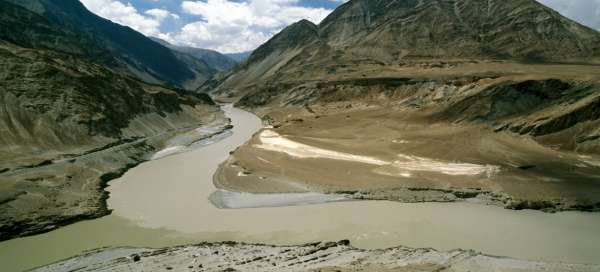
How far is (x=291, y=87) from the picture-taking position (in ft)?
406

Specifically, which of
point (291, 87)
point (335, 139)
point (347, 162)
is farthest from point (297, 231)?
point (291, 87)

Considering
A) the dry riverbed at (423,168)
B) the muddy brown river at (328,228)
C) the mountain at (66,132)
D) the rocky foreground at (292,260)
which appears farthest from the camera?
the dry riverbed at (423,168)

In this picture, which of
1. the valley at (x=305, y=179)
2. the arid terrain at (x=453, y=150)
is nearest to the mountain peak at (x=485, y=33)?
the valley at (x=305, y=179)

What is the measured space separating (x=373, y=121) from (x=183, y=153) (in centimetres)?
2886

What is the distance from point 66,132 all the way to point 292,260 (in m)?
42.9

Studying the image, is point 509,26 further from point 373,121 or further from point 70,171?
point 70,171

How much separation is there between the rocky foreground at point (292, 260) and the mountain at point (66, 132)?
842cm

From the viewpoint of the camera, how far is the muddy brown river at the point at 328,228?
25.4m

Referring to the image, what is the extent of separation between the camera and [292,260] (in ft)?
76.5

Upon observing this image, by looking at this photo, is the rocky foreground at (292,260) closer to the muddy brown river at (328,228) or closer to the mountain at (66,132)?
the muddy brown river at (328,228)

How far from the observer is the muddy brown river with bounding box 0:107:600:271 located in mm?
25422

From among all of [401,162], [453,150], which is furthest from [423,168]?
[453,150]

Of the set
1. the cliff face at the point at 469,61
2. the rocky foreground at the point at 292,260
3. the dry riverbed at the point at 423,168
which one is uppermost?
the cliff face at the point at 469,61

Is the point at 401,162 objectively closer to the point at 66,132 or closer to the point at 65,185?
the point at 65,185
